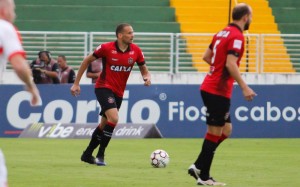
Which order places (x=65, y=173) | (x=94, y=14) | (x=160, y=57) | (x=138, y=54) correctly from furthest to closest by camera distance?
(x=94, y=14) < (x=160, y=57) < (x=138, y=54) < (x=65, y=173)

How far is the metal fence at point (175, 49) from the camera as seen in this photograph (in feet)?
92.7

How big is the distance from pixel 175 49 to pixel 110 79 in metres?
12.4

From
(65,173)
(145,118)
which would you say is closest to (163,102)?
(145,118)

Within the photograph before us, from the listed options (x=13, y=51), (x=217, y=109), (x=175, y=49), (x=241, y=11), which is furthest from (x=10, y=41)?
(x=175, y=49)

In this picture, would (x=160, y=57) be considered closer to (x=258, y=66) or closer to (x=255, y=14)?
(x=258, y=66)

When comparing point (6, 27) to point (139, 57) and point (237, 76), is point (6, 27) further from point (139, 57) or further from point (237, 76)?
point (139, 57)

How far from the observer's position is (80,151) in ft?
63.6

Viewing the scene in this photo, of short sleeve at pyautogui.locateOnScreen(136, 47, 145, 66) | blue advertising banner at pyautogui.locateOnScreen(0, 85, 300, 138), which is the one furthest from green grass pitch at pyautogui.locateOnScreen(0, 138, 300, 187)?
short sleeve at pyautogui.locateOnScreen(136, 47, 145, 66)

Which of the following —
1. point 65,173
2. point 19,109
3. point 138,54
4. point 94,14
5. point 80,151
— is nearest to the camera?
point 65,173

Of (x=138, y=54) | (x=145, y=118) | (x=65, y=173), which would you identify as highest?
(x=138, y=54)

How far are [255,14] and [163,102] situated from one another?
932cm

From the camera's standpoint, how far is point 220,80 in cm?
1225

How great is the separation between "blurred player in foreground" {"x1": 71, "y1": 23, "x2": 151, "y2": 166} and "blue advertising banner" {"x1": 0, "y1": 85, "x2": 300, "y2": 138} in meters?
8.30

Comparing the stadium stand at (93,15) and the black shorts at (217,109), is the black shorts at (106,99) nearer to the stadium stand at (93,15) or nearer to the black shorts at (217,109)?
the black shorts at (217,109)
